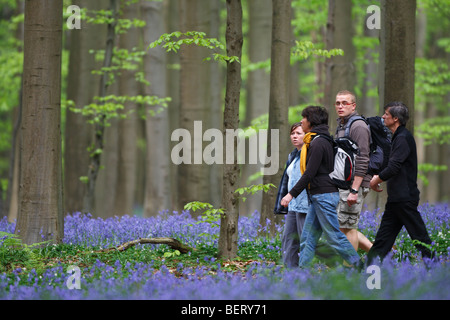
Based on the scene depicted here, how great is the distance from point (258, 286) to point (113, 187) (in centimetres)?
1371

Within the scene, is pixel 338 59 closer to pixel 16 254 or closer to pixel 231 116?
pixel 231 116

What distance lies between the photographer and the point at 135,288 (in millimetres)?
6160

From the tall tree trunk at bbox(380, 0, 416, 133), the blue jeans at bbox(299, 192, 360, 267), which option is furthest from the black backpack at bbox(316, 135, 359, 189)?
the tall tree trunk at bbox(380, 0, 416, 133)

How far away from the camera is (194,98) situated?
14.8m

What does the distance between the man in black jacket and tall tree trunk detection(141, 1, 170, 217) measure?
11.0 metres

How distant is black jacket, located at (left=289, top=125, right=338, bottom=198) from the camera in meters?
7.16

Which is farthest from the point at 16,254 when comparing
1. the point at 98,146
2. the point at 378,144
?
the point at 98,146

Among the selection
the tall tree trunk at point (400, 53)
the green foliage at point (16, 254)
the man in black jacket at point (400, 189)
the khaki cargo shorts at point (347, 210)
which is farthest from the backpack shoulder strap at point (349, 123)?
the green foliage at point (16, 254)

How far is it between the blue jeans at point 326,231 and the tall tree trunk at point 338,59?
273 inches

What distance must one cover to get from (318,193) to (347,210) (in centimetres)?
69

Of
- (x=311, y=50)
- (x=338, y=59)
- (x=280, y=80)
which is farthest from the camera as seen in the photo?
(x=338, y=59)

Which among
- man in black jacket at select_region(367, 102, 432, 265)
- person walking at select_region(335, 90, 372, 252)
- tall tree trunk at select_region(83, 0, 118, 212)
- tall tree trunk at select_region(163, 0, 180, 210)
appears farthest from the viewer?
tall tree trunk at select_region(163, 0, 180, 210)

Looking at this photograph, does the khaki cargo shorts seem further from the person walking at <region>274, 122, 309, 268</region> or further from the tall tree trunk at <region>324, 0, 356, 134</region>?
the tall tree trunk at <region>324, 0, 356, 134</region>

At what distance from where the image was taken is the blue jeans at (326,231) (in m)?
7.14
